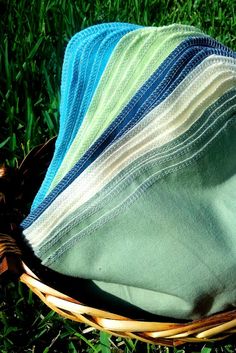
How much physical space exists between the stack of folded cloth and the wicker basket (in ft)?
0.11

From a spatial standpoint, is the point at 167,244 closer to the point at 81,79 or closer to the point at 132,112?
the point at 132,112

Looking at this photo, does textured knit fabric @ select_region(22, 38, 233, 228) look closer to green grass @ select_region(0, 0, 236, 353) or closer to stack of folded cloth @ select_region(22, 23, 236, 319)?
stack of folded cloth @ select_region(22, 23, 236, 319)

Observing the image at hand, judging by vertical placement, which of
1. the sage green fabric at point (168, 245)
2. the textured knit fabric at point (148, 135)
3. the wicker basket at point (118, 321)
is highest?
the textured knit fabric at point (148, 135)

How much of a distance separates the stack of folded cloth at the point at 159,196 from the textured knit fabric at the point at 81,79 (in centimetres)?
7

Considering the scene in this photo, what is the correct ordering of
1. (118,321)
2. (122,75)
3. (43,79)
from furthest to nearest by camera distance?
(43,79) < (122,75) < (118,321)

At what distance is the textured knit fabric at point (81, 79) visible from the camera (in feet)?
2.89

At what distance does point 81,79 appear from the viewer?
0.90 m

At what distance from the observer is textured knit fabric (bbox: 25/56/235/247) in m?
0.76

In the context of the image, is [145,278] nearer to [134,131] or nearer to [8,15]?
[134,131]

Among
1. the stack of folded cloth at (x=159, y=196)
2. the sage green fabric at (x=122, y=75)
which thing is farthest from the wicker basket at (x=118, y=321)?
the sage green fabric at (x=122, y=75)

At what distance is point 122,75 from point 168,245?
0.26m

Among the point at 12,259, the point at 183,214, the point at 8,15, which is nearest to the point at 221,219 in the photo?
the point at 183,214

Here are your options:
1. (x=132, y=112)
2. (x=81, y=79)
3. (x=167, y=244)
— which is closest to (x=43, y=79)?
(x=81, y=79)

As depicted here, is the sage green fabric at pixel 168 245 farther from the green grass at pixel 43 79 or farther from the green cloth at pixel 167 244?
the green grass at pixel 43 79
